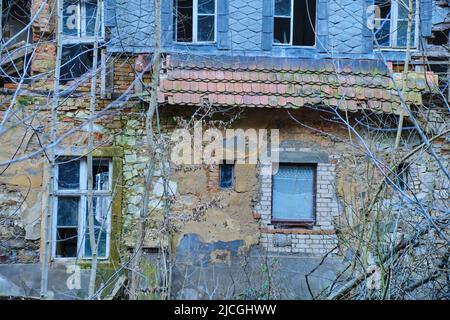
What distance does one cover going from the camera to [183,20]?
952 cm

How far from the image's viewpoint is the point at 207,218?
9016 mm

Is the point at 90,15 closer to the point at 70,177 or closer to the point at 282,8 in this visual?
the point at 70,177

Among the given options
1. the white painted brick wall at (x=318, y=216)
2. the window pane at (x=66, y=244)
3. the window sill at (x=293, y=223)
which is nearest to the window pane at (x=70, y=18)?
the window pane at (x=66, y=244)

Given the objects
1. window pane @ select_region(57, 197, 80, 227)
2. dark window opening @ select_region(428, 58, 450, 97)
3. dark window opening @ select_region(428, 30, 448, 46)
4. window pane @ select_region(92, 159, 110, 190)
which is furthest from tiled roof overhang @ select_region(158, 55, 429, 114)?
window pane @ select_region(57, 197, 80, 227)

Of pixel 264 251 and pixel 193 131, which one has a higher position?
pixel 193 131

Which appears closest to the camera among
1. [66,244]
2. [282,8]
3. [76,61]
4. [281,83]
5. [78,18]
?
[281,83]

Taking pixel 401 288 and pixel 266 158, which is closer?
pixel 401 288

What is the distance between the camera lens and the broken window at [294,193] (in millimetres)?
9281

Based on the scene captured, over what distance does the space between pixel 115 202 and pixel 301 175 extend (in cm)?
264

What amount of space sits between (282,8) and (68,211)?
424 centimetres

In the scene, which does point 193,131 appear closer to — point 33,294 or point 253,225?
point 253,225

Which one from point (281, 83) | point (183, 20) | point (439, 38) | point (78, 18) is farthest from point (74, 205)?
point (439, 38)
